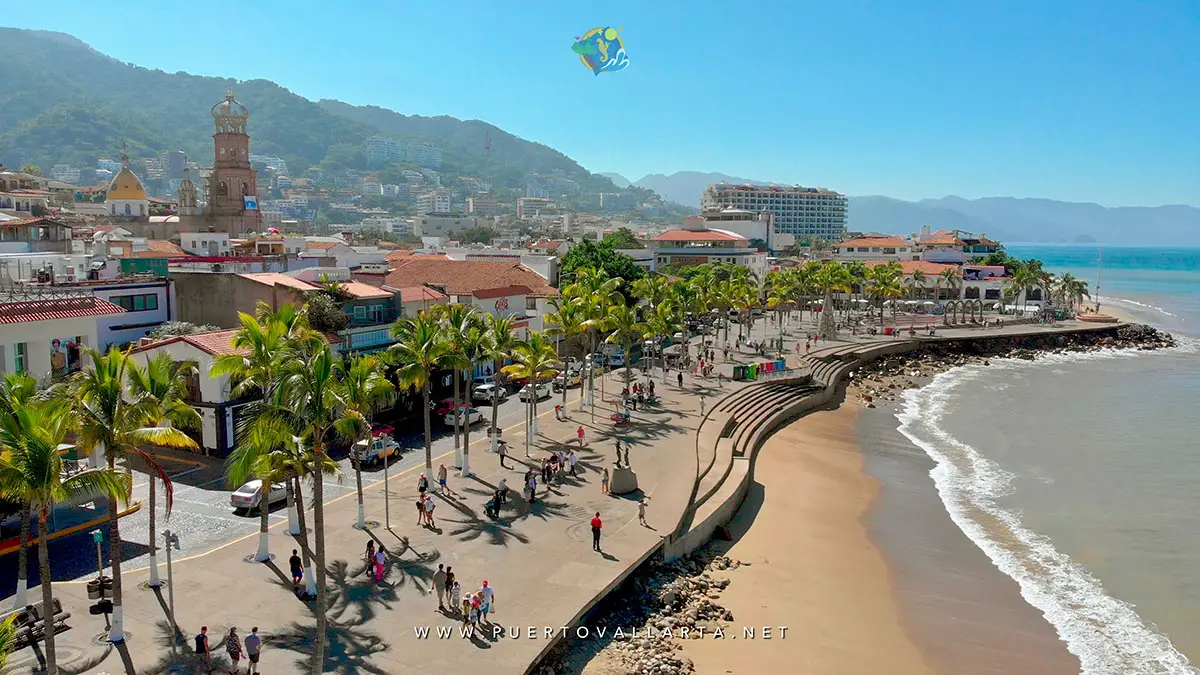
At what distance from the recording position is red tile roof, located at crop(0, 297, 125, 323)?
73.1 feet

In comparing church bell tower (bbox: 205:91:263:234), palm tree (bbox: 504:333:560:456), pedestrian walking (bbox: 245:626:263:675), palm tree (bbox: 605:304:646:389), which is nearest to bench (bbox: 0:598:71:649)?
pedestrian walking (bbox: 245:626:263:675)

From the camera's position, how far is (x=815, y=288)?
86.0 m

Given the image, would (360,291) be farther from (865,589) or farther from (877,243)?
(877,243)

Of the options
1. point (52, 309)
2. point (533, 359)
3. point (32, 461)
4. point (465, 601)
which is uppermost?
point (52, 309)

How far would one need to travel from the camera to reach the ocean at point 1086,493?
22.0 metres

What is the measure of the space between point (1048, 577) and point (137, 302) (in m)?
38.1

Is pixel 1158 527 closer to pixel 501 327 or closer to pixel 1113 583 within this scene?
pixel 1113 583

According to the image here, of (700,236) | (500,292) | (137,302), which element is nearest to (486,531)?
(137,302)

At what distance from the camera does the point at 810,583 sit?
2364 cm

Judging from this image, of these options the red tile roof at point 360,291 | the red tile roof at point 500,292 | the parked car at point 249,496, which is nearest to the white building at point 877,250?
the red tile roof at point 500,292

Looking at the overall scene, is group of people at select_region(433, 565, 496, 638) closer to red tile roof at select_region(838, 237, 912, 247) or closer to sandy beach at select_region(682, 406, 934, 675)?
sandy beach at select_region(682, 406, 934, 675)

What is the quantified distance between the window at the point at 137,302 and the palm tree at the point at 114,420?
23.1m

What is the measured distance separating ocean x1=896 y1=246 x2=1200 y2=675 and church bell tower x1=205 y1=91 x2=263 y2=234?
219 ft

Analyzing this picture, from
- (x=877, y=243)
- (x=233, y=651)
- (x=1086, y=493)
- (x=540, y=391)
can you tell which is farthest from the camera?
(x=877, y=243)
